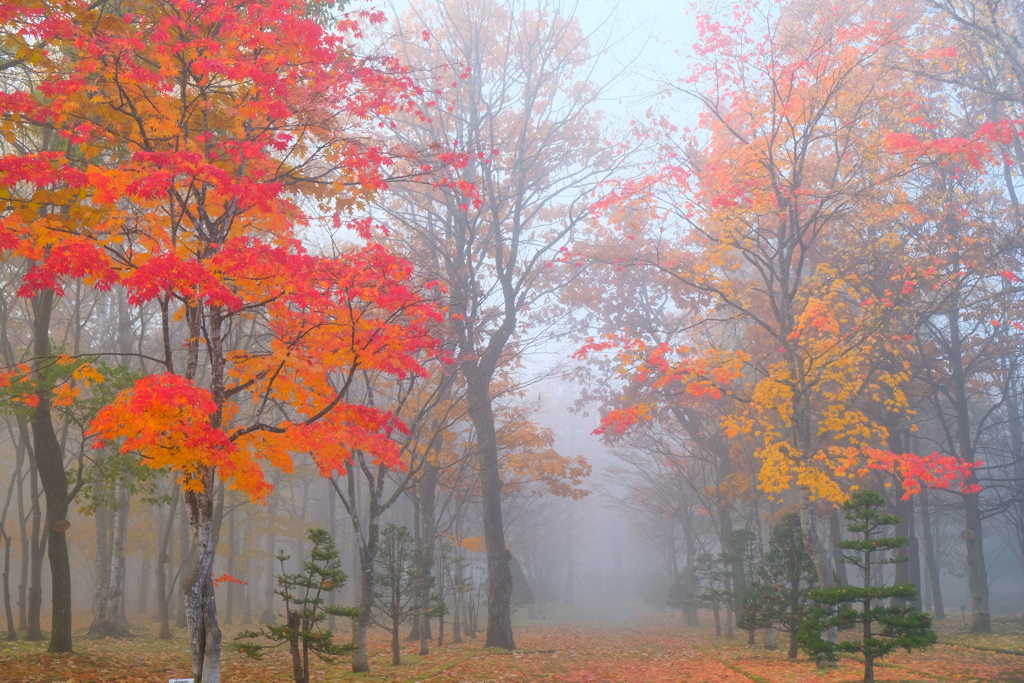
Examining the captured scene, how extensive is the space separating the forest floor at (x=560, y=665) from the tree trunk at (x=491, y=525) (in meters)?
0.65

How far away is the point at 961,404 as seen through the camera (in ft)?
61.9

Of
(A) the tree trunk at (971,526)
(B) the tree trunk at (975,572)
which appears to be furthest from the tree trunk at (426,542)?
(B) the tree trunk at (975,572)

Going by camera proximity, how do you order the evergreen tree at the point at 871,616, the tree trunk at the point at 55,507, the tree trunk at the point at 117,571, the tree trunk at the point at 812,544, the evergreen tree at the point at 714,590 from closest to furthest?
1. the evergreen tree at the point at 871,616
2. the tree trunk at the point at 55,507
3. the tree trunk at the point at 812,544
4. the tree trunk at the point at 117,571
5. the evergreen tree at the point at 714,590

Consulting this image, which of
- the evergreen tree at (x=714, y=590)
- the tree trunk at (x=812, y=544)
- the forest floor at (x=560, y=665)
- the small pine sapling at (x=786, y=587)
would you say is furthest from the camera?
the evergreen tree at (x=714, y=590)

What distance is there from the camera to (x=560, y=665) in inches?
501

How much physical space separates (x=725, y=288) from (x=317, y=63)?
9132 mm

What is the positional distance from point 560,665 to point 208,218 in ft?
32.9

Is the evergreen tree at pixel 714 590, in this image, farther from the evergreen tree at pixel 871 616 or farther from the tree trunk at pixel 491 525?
the evergreen tree at pixel 871 616

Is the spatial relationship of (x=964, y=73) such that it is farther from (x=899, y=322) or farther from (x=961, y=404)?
(x=961, y=404)

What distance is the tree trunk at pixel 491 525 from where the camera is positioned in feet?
50.0

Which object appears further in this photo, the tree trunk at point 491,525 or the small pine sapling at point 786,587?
the tree trunk at point 491,525

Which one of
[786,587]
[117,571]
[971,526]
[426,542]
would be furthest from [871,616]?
[117,571]

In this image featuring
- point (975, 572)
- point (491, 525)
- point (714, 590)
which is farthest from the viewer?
point (714, 590)

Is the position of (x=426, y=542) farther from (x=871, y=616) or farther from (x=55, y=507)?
(x=871, y=616)
